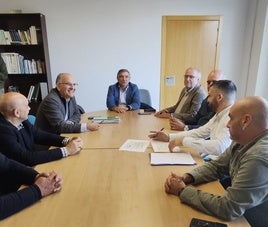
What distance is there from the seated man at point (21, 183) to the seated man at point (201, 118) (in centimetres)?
141

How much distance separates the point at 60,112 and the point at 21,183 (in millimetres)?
1077

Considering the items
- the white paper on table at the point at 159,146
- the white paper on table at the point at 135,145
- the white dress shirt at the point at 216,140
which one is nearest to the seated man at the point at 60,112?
the white paper on table at the point at 135,145

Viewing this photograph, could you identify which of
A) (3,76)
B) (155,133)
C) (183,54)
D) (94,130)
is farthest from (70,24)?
(155,133)

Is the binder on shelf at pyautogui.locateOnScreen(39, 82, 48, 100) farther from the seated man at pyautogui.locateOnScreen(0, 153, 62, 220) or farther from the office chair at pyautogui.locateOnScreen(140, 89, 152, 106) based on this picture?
the seated man at pyautogui.locateOnScreen(0, 153, 62, 220)

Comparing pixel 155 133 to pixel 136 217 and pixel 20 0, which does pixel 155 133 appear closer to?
pixel 136 217

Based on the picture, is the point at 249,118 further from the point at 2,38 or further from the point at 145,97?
the point at 2,38

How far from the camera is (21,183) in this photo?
4.50 feet

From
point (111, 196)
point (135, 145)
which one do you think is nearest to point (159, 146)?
point (135, 145)

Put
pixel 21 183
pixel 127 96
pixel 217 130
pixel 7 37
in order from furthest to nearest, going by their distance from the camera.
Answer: pixel 7 37
pixel 127 96
pixel 217 130
pixel 21 183

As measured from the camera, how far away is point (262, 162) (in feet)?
3.21

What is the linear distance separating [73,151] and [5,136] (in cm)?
45

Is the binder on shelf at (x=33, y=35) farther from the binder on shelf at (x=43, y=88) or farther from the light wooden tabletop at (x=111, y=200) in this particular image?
the light wooden tabletop at (x=111, y=200)

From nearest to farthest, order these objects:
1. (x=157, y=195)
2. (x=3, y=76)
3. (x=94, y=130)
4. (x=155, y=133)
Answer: (x=157, y=195)
(x=155, y=133)
(x=94, y=130)
(x=3, y=76)

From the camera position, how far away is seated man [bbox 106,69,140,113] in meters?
3.38
